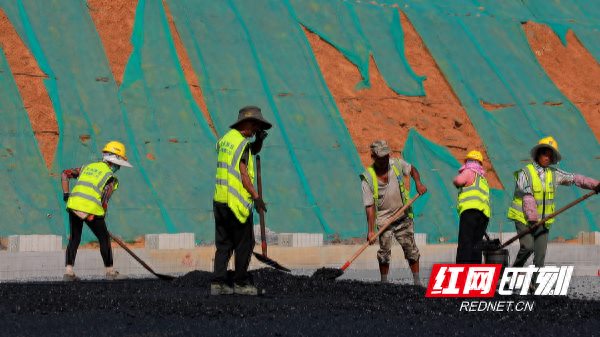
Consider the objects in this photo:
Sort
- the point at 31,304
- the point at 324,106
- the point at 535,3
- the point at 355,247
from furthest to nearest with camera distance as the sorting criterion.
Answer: the point at 535,3, the point at 324,106, the point at 355,247, the point at 31,304

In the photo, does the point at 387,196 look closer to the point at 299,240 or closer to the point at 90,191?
the point at 90,191

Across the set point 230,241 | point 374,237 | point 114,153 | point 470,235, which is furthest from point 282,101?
point 230,241

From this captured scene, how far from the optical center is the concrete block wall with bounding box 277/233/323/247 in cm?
1864

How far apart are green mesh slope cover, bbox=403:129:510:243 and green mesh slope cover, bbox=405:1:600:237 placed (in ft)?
4.22

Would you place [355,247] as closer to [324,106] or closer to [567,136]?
[324,106]

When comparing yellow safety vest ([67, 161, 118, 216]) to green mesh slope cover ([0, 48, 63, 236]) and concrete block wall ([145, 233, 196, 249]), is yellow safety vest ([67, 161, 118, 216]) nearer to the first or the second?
concrete block wall ([145, 233, 196, 249])

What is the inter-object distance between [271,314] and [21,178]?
12.1 metres

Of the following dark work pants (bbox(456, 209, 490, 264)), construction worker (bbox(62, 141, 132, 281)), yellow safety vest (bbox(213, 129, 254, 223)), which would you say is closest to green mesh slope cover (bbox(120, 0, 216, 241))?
construction worker (bbox(62, 141, 132, 281))

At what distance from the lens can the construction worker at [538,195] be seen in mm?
12383

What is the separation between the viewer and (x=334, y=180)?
77.6 feet

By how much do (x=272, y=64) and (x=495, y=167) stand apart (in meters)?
5.51

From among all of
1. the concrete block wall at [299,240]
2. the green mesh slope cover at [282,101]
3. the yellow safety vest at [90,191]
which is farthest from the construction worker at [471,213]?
the green mesh slope cover at [282,101]

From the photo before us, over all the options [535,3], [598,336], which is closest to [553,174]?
[598,336]

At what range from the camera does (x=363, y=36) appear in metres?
27.7
